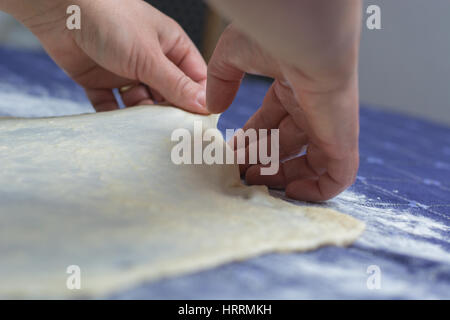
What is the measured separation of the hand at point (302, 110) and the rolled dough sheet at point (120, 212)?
0.08 m

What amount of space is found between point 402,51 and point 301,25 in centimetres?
344

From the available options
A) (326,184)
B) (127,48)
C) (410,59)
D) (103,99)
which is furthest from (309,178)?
(410,59)

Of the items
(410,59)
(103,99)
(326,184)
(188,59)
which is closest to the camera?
(326,184)

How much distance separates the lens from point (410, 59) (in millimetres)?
3488

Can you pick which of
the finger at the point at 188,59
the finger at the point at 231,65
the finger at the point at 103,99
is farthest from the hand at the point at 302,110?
the finger at the point at 103,99

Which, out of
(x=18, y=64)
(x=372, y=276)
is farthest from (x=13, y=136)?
(x=18, y=64)

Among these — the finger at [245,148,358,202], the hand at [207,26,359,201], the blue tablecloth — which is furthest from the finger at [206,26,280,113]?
the blue tablecloth

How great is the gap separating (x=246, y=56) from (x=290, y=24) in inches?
9.0

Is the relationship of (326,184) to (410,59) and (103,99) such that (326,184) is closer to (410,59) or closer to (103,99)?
(103,99)

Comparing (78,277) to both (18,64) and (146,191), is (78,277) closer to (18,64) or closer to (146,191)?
(146,191)

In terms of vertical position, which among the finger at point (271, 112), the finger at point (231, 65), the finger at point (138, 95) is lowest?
the finger at point (271, 112)

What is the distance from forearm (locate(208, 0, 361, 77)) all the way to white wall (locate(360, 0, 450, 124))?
130 inches

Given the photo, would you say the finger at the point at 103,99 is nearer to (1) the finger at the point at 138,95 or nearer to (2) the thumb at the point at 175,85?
(1) the finger at the point at 138,95

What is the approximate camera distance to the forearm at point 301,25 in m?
0.42
